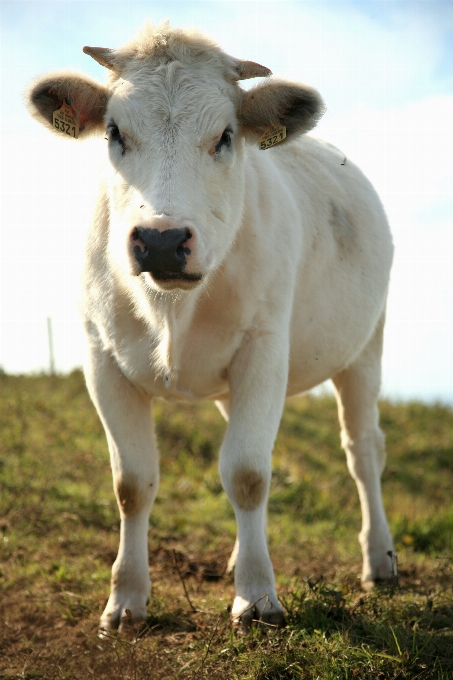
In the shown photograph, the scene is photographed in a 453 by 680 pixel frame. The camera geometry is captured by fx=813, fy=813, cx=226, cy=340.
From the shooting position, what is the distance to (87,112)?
4234 mm

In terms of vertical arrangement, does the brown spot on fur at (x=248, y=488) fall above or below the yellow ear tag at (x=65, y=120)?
below

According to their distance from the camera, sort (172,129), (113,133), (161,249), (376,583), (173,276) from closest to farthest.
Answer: (161,249) < (173,276) < (172,129) < (113,133) < (376,583)

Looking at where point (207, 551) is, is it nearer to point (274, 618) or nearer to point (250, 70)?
point (274, 618)

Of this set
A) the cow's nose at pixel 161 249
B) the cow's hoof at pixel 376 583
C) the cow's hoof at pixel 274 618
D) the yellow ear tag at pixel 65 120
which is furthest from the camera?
the cow's hoof at pixel 376 583

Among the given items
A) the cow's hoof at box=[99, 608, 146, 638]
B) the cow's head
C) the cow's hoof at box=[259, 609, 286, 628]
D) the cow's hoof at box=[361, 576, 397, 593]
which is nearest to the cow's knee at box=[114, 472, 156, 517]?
the cow's hoof at box=[99, 608, 146, 638]

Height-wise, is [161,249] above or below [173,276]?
above

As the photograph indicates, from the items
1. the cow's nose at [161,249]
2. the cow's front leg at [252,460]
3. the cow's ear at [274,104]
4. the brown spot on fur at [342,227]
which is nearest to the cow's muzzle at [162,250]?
the cow's nose at [161,249]

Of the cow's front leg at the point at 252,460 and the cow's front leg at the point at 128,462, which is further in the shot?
the cow's front leg at the point at 128,462

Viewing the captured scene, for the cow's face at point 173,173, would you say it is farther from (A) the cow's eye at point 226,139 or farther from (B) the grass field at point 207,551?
(B) the grass field at point 207,551

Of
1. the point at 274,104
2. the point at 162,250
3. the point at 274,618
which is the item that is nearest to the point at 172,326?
the point at 162,250

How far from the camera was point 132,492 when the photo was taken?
439 centimetres

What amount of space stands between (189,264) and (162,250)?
0.50 ft

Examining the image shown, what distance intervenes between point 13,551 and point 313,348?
2.37 m

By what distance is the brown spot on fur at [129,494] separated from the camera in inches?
172
